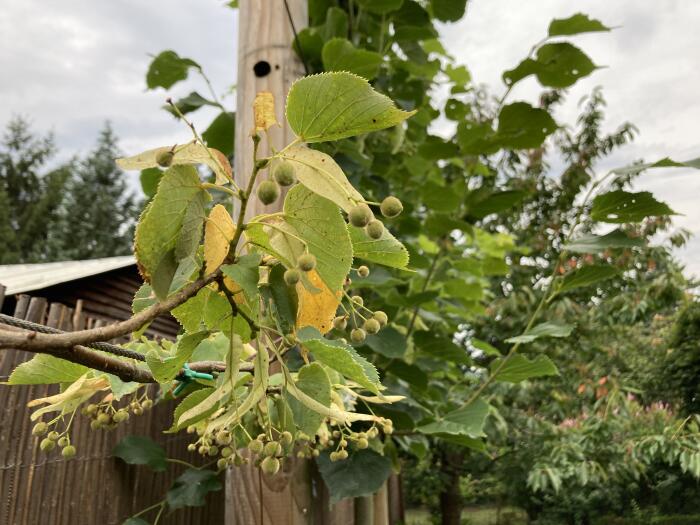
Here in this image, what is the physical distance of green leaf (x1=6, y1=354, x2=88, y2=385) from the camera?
492 mm

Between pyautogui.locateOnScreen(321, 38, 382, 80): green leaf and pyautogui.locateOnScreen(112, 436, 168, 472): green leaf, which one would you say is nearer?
pyautogui.locateOnScreen(321, 38, 382, 80): green leaf

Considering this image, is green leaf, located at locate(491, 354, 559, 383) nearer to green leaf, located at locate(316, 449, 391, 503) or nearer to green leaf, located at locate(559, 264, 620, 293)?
green leaf, located at locate(559, 264, 620, 293)

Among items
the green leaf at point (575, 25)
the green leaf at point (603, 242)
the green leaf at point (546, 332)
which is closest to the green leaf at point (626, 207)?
the green leaf at point (603, 242)

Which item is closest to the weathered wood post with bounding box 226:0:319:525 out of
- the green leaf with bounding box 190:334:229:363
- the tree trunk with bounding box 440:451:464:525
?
the green leaf with bounding box 190:334:229:363

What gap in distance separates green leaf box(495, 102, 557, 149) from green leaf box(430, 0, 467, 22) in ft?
1.46

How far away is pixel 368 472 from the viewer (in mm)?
1155

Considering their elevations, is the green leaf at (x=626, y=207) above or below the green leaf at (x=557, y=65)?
below

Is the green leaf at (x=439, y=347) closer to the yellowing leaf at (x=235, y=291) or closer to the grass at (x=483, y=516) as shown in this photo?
the yellowing leaf at (x=235, y=291)

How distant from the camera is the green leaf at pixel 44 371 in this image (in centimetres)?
49

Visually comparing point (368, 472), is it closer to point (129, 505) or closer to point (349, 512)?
point (349, 512)

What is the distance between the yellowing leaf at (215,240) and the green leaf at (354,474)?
0.83 meters

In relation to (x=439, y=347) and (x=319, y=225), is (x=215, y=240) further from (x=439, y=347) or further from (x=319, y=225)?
(x=439, y=347)

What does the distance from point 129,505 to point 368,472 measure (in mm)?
869

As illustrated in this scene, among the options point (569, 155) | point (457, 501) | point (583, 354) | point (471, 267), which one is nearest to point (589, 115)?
point (569, 155)
